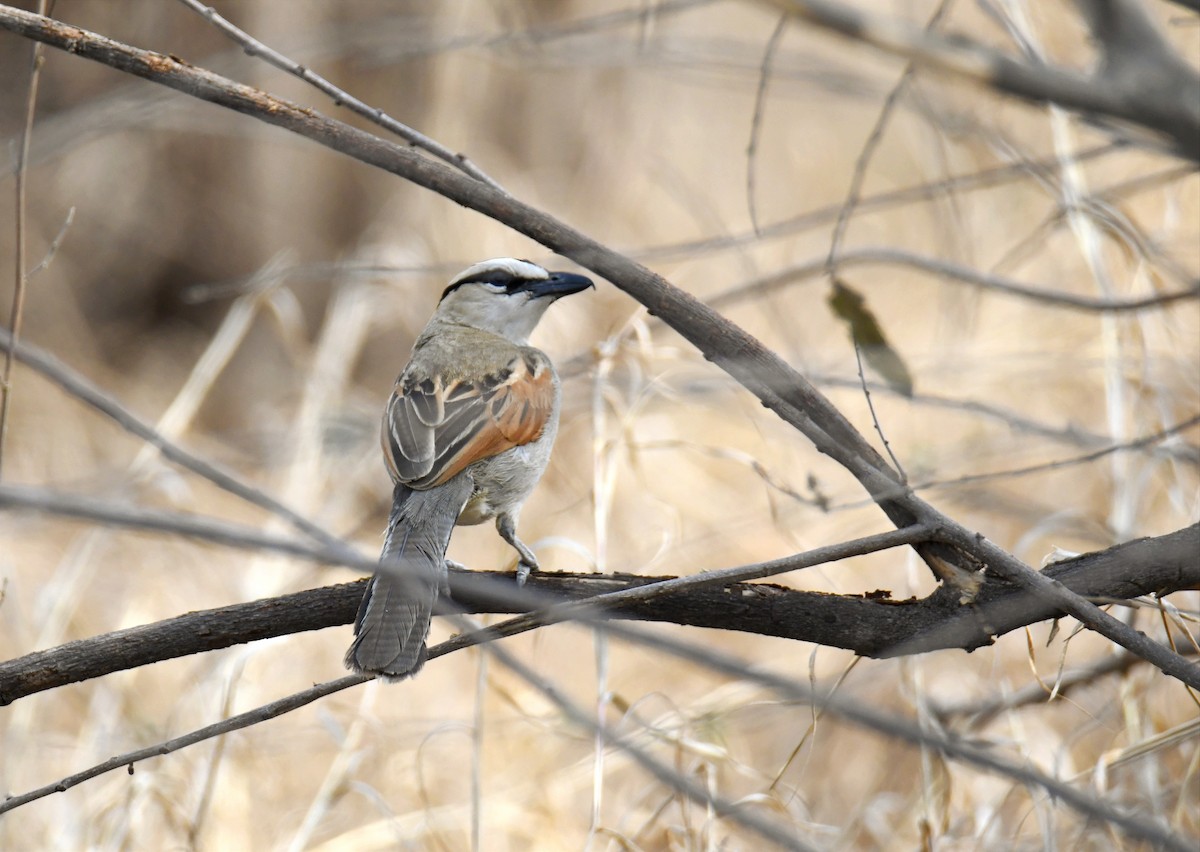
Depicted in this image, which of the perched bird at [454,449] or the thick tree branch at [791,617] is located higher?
the perched bird at [454,449]

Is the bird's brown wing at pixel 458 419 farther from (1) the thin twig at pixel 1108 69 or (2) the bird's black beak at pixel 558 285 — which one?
(1) the thin twig at pixel 1108 69

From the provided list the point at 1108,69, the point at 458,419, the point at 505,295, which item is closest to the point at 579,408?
the point at 505,295

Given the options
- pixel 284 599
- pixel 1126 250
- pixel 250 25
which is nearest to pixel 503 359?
pixel 284 599

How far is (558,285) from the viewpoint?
4379mm

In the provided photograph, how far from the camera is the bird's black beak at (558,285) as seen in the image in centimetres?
429

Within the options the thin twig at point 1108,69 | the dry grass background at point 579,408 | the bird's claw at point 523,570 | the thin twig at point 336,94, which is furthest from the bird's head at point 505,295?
the thin twig at point 1108,69

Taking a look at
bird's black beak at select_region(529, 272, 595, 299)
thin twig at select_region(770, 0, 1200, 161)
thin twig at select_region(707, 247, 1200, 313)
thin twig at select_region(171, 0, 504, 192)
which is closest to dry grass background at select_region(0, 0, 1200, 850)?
thin twig at select_region(707, 247, 1200, 313)

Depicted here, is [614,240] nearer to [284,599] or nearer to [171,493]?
[171,493]

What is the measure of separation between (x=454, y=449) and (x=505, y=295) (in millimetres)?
1264

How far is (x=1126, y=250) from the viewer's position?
4.04 meters

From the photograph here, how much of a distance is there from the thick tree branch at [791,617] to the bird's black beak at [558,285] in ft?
6.59

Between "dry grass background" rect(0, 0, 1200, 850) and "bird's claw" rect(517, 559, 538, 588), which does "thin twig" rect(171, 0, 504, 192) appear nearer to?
"dry grass background" rect(0, 0, 1200, 850)

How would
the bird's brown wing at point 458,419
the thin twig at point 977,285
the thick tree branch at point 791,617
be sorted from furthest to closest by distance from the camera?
the bird's brown wing at point 458,419 < the thin twig at point 977,285 < the thick tree branch at point 791,617

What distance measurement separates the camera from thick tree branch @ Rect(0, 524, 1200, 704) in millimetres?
2289
